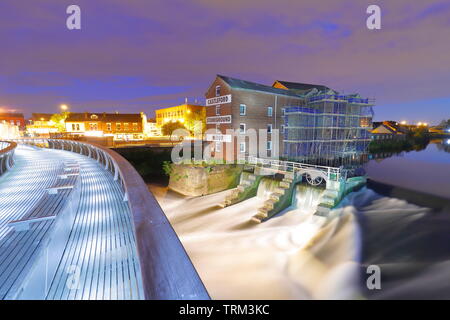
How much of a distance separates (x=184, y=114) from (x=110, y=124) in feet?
73.0

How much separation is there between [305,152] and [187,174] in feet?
63.6

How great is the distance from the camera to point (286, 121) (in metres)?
30.9

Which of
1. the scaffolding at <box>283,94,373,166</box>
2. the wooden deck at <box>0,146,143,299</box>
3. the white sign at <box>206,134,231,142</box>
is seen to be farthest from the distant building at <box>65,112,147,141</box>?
the wooden deck at <box>0,146,143,299</box>

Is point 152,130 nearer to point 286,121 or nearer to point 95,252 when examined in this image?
point 286,121

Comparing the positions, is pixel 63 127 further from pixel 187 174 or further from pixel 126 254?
pixel 126 254

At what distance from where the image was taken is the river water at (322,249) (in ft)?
31.0

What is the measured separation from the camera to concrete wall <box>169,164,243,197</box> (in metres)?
22.2

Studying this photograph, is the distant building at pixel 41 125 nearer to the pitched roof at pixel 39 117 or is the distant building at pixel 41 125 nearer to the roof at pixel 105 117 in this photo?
the pitched roof at pixel 39 117

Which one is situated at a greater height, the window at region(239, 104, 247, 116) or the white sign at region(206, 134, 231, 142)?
the window at region(239, 104, 247, 116)

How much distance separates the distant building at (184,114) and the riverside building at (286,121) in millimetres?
20958

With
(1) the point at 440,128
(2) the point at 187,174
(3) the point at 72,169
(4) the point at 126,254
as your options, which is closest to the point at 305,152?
(2) the point at 187,174

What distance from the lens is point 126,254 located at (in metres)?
4.29

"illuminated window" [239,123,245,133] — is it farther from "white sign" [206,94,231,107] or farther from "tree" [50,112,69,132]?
"tree" [50,112,69,132]

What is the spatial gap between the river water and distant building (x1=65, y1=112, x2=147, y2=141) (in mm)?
50702
